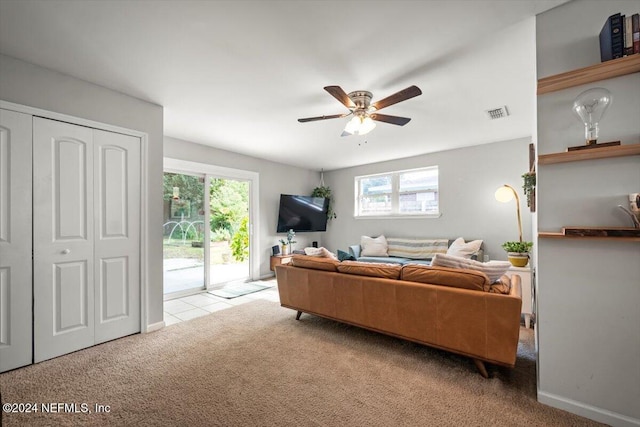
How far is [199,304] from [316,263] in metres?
2.11

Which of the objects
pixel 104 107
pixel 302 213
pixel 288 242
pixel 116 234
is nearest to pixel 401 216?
pixel 302 213

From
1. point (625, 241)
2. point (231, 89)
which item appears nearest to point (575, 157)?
point (625, 241)

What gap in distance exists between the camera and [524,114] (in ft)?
10.8

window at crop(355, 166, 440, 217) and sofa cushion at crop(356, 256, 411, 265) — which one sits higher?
window at crop(355, 166, 440, 217)

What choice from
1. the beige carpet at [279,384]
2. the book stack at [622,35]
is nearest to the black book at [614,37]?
the book stack at [622,35]

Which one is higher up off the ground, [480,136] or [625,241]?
[480,136]

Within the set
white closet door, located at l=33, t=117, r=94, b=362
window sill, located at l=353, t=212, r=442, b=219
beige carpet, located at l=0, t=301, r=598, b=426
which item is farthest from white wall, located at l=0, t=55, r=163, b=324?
window sill, located at l=353, t=212, r=442, b=219

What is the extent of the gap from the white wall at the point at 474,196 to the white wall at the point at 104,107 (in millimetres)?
4360

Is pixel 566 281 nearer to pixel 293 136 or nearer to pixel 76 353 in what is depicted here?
pixel 293 136

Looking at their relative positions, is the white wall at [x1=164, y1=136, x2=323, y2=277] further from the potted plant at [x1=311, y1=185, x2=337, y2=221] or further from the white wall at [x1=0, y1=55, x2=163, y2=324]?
the white wall at [x1=0, y1=55, x2=163, y2=324]

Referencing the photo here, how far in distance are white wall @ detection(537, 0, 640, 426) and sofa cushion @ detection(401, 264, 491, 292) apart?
0.36 meters

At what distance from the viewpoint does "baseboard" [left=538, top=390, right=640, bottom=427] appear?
4.94ft

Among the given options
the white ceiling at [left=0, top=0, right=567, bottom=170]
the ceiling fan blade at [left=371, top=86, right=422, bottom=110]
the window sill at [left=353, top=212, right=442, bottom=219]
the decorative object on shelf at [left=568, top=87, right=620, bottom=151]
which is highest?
the white ceiling at [left=0, top=0, right=567, bottom=170]

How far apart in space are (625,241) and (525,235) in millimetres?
3168
